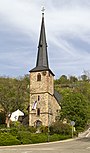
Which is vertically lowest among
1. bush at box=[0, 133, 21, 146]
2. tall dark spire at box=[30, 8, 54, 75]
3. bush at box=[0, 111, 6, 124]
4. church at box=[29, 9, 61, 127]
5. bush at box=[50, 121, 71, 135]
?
bush at box=[0, 133, 21, 146]

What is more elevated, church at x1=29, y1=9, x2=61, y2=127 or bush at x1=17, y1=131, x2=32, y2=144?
church at x1=29, y1=9, x2=61, y2=127

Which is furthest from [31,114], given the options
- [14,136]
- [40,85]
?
[14,136]

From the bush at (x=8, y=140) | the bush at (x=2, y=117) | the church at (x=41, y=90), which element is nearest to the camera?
the bush at (x=8, y=140)

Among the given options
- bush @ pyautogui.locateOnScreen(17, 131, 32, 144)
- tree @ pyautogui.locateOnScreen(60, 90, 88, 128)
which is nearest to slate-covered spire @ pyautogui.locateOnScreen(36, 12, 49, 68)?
tree @ pyautogui.locateOnScreen(60, 90, 88, 128)

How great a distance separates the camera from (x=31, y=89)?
64.3 metres

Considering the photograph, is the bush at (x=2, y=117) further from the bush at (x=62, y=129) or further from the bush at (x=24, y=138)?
the bush at (x=24, y=138)

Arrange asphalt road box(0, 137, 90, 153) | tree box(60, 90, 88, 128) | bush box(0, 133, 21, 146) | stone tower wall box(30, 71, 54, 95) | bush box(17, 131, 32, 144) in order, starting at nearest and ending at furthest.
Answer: asphalt road box(0, 137, 90, 153) < bush box(0, 133, 21, 146) < bush box(17, 131, 32, 144) < tree box(60, 90, 88, 128) < stone tower wall box(30, 71, 54, 95)

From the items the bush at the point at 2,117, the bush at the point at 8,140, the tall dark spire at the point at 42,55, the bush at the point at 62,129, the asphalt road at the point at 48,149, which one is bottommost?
the asphalt road at the point at 48,149

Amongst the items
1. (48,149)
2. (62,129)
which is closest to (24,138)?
(48,149)

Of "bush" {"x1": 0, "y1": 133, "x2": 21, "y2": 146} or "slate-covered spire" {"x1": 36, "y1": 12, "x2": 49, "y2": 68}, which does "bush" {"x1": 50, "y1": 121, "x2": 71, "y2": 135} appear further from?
"bush" {"x1": 0, "y1": 133, "x2": 21, "y2": 146}

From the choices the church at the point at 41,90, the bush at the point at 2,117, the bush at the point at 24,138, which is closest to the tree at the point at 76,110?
the church at the point at 41,90

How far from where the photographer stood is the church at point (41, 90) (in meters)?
61.9

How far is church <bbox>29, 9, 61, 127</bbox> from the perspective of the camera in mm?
61938

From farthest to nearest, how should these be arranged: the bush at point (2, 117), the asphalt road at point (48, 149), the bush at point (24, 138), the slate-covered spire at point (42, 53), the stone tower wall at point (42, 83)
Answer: the bush at point (2, 117), the slate-covered spire at point (42, 53), the stone tower wall at point (42, 83), the bush at point (24, 138), the asphalt road at point (48, 149)
